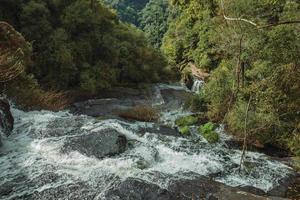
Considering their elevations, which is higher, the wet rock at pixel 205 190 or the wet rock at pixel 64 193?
the wet rock at pixel 64 193

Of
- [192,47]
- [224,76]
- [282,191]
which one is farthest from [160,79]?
[282,191]

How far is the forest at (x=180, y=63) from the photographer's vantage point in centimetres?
1345

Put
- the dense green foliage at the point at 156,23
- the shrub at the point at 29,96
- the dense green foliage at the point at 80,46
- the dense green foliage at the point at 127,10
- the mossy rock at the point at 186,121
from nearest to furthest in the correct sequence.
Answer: the shrub at the point at 29,96 < the mossy rock at the point at 186,121 < the dense green foliage at the point at 80,46 < the dense green foliage at the point at 156,23 < the dense green foliage at the point at 127,10

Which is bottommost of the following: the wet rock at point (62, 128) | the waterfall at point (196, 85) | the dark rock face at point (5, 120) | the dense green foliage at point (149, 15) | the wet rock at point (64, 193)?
the wet rock at point (64, 193)

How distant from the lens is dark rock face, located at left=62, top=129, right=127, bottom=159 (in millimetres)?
10703

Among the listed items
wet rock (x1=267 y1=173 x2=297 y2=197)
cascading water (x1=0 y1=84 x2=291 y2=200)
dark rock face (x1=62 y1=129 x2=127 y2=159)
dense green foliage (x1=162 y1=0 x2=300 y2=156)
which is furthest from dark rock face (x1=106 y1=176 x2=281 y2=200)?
dense green foliage (x1=162 y1=0 x2=300 y2=156)

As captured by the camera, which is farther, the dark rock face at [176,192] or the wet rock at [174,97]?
the wet rock at [174,97]

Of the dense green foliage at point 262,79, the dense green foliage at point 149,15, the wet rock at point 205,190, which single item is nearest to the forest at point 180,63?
the dense green foliage at point 262,79

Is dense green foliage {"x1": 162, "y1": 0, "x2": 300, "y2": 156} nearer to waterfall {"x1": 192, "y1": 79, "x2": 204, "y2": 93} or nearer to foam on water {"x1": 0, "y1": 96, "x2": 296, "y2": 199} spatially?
foam on water {"x1": 0, "y1": 96, "x2": 296, "y2": 199}

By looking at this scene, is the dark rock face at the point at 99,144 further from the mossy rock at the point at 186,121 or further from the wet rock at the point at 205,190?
the mossy rock at the point at 186,121

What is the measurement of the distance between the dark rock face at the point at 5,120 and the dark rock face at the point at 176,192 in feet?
16.6

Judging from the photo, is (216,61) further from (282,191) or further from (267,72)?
(282,191)

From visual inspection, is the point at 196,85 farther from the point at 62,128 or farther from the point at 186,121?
the point at 62,128

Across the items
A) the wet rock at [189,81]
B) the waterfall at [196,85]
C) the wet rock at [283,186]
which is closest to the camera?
the wet rock at [283,186]
